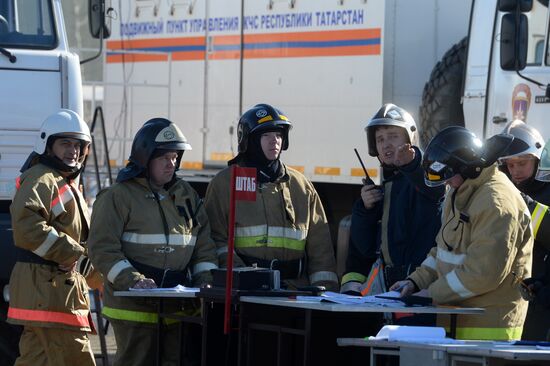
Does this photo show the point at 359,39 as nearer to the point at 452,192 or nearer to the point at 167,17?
the point at 167,17

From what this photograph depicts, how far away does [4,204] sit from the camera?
8719mm

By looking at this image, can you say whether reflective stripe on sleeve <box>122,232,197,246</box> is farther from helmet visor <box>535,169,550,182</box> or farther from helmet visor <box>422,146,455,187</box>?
helmet visor <box>535,169,550,182</box>

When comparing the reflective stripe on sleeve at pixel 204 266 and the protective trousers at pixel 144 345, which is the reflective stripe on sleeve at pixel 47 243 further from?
the reflective stripe on sleeve at pixel 204 266

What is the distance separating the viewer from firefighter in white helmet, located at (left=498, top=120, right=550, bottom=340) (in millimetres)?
6875

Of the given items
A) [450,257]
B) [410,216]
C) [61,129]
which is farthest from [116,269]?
[450,257]

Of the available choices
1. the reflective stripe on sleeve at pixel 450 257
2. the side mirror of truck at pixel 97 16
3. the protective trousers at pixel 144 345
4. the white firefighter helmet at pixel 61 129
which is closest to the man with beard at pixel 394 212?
the reflective stripe on sleeve at pixel 450 257

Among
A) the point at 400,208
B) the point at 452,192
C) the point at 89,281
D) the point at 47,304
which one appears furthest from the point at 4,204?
the point at 452,192

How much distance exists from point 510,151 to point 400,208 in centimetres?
77

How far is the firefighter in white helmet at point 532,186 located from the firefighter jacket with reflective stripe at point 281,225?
121 centimetres

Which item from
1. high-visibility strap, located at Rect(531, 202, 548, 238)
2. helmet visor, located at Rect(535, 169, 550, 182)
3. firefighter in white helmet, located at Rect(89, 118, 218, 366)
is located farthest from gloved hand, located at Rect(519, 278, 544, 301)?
firefighter in white helmet, located at Rect(89, 118, 218, 366)

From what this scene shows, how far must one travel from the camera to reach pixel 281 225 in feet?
24.2

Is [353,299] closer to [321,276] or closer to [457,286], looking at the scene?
[457,286]

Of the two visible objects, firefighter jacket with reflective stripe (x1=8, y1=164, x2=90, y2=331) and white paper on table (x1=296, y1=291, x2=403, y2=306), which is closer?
white paper on table (x1=296, y1=291, x2=403, y2=306)

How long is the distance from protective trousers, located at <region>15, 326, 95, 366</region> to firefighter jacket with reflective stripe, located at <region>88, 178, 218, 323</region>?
1.00 feet
